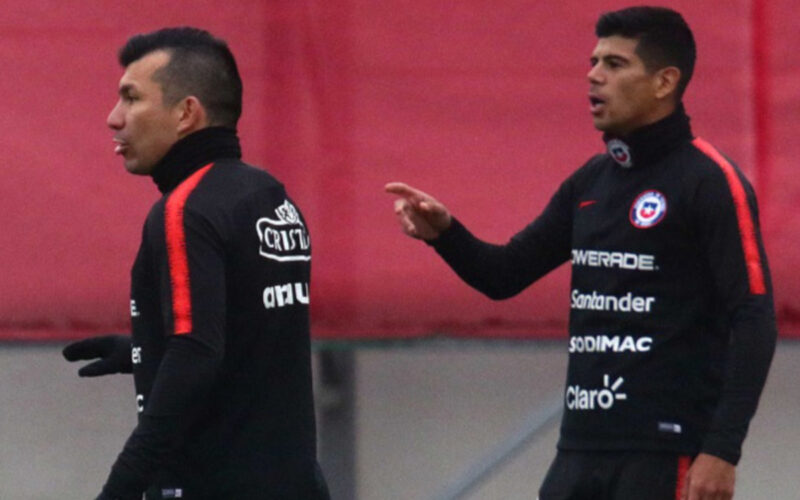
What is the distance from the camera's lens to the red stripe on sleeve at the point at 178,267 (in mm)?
3520

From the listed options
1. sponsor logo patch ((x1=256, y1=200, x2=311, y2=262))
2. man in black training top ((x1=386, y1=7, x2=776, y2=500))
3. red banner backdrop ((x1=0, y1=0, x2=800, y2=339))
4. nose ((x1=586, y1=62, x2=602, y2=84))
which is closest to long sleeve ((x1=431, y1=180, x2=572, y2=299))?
man in black training top ((x1=386, y1=7, x2=776, y2=500))

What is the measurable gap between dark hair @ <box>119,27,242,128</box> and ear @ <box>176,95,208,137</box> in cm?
1

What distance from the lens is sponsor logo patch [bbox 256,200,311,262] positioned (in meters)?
3.72

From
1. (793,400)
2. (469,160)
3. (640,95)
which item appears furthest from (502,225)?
(640,95)

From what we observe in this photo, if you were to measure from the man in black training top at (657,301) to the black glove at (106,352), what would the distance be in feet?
2.16

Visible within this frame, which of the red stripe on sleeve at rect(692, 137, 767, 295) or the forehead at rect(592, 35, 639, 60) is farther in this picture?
the forehead at rect(592, 35, 639, 60)

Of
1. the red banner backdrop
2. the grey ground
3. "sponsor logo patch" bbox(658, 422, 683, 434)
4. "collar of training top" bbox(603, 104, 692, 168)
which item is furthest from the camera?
the grey ground

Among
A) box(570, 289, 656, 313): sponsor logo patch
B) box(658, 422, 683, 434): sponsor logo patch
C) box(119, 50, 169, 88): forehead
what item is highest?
box(119, 50, 169, 88): forehead

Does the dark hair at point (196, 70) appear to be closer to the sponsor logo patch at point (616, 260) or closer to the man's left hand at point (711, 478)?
the sponsor logo patch at point (616, 260)

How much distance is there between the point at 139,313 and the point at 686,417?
1.13 meters

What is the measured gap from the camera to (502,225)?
556 centimetres

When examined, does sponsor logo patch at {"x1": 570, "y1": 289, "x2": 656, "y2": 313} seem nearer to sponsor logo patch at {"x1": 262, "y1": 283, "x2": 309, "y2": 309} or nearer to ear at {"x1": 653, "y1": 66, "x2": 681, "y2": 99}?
ear at {"x1": 653, "y1": 66, "x2": 681, "y2": 99}

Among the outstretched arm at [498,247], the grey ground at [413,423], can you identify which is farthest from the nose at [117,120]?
the grey ground at [413,423]

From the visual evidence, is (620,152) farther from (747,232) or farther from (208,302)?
(208,302)
